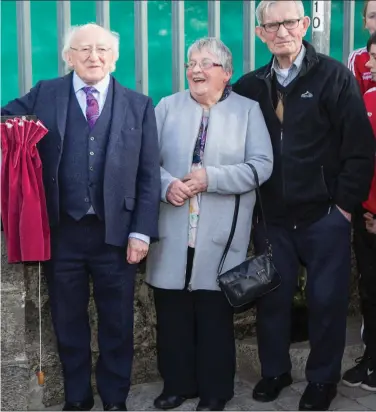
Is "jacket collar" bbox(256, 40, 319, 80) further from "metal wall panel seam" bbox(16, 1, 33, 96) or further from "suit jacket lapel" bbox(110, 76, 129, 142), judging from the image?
"metal wall panel seam" bbox(16, 1, 33, 96)

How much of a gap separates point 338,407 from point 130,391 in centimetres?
111

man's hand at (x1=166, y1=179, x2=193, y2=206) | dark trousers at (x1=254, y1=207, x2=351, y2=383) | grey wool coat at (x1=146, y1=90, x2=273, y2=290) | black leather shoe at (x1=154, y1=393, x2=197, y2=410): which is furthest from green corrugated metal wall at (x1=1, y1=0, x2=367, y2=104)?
black leather shoe at (x1=154, y1=393, x2=197, y2=410)

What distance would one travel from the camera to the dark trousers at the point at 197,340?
13.2 ft

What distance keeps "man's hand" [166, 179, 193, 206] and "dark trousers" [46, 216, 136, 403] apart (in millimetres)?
337

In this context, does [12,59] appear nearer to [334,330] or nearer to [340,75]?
[340,75]

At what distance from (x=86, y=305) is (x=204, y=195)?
2.57 ft

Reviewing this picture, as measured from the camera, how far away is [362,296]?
4.31 metres

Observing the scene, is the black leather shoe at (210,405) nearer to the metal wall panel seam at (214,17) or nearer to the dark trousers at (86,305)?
the dark trousers at (86,305)

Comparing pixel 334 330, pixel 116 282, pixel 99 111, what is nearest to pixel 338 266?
pixel 334 330

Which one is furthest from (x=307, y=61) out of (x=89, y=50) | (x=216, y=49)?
(x=89, y=50)

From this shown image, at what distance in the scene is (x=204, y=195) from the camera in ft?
12.8

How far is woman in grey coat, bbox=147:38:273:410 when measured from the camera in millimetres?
3854

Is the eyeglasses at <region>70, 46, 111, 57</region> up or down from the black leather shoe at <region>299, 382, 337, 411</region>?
up

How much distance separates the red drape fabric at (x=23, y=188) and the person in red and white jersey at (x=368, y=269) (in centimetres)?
164
